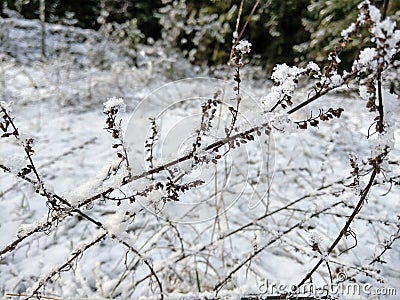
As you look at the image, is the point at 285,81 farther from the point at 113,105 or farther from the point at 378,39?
the point at 113,105

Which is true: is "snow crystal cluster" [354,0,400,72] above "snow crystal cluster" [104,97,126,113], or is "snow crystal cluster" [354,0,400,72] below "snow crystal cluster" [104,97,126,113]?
above

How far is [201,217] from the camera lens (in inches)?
68.8

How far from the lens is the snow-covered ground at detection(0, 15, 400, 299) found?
3.45 ft

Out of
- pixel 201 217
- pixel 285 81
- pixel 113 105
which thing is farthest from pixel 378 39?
pixel 201 217

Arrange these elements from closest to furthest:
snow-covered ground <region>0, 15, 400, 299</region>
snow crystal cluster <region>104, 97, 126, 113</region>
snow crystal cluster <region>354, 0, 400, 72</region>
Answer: snow crystal cluster <region>354, 0, 400, 72</region> → snow crystal cluster <region>104, 97, 126, 113</region> → snow-covered ground <region>0, 15, 400, 299</region>

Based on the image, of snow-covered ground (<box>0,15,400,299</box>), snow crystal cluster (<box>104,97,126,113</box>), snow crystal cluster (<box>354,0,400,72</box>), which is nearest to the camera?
snow crystal cluster (<box>354,0,400,72</box>)

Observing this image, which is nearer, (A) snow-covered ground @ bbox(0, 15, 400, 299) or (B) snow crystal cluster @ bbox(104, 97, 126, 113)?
(B) snow crystal cluster @ bbox(104, 97, 126, 113)

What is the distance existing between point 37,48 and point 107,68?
4.79ft

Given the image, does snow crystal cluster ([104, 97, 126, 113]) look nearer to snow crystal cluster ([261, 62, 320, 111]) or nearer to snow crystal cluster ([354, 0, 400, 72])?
snow crystal cluster ([261, 62, 320, 111])

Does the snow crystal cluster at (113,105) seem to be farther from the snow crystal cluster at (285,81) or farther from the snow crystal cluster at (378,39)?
the snow crystal cluster at (378,39)

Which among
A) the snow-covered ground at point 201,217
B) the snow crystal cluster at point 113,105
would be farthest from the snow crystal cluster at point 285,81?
the snow crystal cluster at point 113,105

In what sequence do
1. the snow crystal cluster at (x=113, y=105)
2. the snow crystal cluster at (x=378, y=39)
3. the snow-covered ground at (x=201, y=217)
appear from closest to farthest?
the snow crystal cluster at (x=378, y=39), the snow crystal cluster at (x=113, y=105), the snow-covered ground at (x=201, y=217)

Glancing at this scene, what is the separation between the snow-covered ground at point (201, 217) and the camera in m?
1.05

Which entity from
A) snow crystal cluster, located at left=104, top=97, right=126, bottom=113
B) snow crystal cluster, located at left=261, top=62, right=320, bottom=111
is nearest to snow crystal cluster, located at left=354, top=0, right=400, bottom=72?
snow crystal cluster, located at left=261, top=62, right=320, bottom=111
